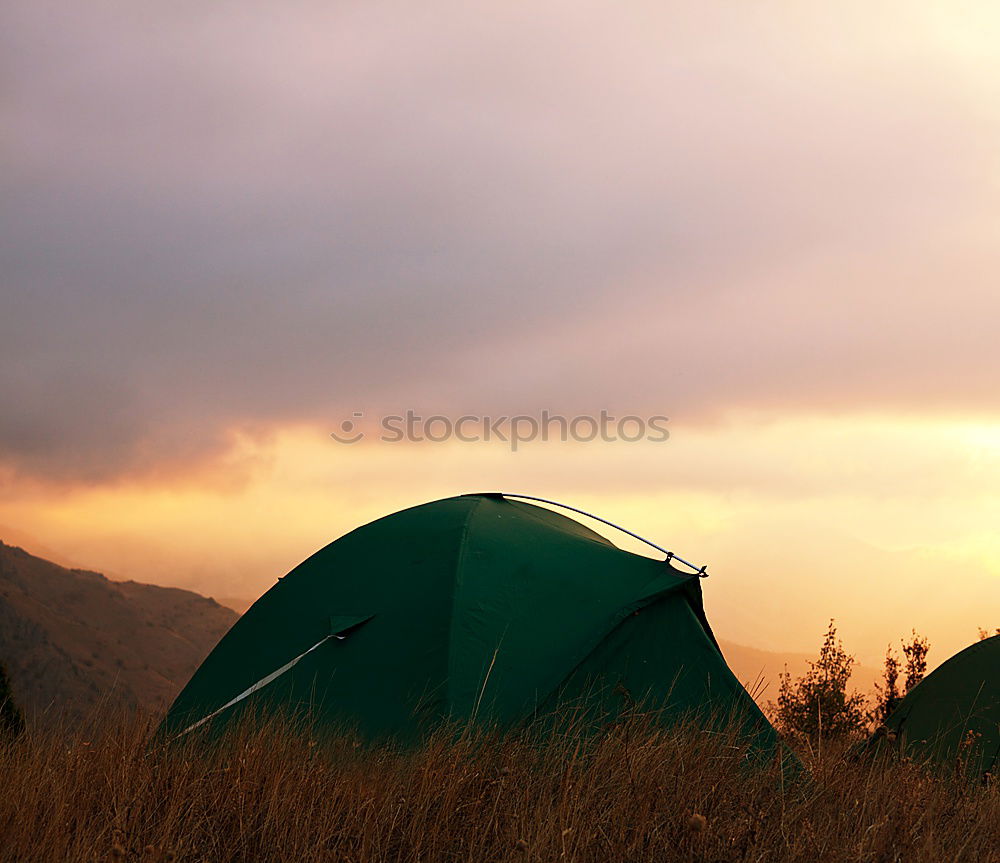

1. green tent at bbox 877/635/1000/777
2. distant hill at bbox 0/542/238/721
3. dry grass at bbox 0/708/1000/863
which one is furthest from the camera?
distant hill at bbox 0/542/238/721

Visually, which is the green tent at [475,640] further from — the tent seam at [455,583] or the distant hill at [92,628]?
the distant hill at [92,628]

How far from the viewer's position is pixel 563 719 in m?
6.45

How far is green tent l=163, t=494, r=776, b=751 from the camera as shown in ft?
22.2

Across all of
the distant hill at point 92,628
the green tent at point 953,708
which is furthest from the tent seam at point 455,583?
the distant hill at point 92,628

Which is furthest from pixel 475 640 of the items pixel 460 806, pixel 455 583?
pixel 460 806

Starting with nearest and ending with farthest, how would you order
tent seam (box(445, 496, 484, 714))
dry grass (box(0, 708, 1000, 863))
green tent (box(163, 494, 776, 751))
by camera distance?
1. dry grass (box(0, 708, 1000, 863))
2. tent seam (box(445, 496, 484, 714))
3. green tent (box(163, 494, 776, 751))

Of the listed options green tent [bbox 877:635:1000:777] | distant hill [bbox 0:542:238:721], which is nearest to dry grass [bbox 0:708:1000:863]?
green tent [bbox 877:635:1000:777]

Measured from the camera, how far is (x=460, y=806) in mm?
4855

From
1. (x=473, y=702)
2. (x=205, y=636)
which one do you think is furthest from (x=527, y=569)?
(x=205, y=636)

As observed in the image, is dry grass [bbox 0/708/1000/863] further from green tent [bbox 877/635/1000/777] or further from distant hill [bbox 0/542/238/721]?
distant hill [bbox 0/542/238/721]

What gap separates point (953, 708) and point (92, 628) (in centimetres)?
7187

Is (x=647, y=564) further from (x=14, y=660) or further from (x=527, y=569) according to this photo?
(x=14, y=660)

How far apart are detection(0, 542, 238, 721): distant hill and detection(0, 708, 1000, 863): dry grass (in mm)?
39674

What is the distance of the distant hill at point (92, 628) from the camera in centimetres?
5731
